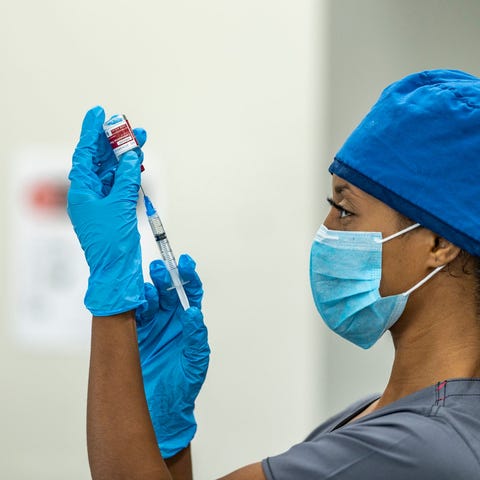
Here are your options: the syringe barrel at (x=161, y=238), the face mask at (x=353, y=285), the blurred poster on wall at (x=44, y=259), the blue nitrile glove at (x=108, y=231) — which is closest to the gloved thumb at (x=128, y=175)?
the blue nitrile glove at (x=108, y=231)

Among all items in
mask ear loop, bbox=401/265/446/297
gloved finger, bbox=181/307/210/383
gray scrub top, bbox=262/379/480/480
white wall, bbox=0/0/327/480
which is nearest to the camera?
gray scrub top, bbox=262/379/480/480

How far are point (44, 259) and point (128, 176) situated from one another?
0.85 m

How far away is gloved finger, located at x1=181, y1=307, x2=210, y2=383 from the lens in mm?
1036

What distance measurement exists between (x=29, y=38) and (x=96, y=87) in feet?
0.63

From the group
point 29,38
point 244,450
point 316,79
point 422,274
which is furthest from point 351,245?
point 29,38

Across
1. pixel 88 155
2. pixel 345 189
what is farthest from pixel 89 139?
pixel 345 189

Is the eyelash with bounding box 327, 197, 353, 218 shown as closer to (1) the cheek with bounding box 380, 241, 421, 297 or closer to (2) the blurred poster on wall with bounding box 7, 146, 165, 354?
(1) the cheek with bounding box 380, 241, 421, 297

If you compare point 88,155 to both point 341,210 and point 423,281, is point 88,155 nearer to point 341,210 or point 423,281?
point 341,210

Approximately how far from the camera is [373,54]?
71.6 inches

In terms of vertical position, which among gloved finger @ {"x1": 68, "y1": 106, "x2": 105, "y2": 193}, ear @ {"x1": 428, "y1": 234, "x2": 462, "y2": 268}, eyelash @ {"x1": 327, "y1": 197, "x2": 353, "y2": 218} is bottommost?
ear @ {"x1": 428, "y1": 234, "x2": 462, "y2": 268}

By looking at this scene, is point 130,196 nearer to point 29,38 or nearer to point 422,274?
point 422,274

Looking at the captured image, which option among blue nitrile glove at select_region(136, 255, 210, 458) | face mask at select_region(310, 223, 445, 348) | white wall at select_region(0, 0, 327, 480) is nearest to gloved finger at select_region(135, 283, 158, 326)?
blue nitrile glove at select_region(136, 255, 210, 458)

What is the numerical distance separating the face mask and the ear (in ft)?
0.03

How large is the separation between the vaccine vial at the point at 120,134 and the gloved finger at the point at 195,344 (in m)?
0.24
